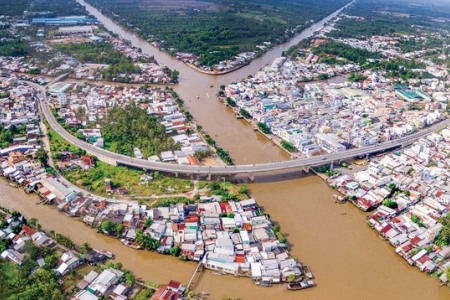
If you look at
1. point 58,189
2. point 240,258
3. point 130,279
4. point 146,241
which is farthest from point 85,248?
point 240,258

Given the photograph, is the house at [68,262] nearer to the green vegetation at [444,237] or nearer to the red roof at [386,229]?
the red roof at [386,229]

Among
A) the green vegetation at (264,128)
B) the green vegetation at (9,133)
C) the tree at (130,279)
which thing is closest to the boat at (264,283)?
the tree at (130,279)

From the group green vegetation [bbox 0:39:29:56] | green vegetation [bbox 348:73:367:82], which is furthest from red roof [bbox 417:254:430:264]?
green vegetation [bbox 0:39:29:56]

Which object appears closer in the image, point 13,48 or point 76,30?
point 13,48

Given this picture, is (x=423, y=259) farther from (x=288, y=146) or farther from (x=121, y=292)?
(x=121, y=292)

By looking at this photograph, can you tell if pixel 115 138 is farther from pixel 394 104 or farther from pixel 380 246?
pixel 394 104

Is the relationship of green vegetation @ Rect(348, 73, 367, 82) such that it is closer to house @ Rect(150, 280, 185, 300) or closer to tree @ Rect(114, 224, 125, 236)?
tree @ Rect(114, 224, 125, 236)

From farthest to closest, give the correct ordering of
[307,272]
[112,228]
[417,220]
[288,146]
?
[288,146]
[417,220]
[112,228]
[307,272]
